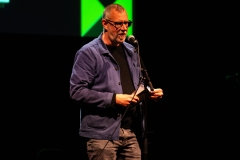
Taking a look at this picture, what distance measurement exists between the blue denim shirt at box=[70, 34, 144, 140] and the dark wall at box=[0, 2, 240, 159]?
155 centimetres

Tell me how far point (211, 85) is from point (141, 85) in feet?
7.52

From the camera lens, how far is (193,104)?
15.6 feet

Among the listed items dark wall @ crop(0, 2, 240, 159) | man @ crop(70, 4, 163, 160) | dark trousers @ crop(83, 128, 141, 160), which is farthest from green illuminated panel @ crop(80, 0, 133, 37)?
dark trousers @ crop(83, 128, 141, 160)

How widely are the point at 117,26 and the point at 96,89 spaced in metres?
0.42

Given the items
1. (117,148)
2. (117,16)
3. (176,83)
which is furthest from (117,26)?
(176,83)

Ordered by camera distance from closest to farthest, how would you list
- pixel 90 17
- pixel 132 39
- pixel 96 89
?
1. pixel 132 39
2. pixel 96 89
3. pixel 90 17

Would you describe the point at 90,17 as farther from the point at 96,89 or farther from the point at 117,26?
the point at 96,89

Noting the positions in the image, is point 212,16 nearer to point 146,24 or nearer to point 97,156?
point 146,24

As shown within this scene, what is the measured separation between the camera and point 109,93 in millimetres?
2549

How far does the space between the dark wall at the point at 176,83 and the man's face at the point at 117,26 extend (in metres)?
1.50

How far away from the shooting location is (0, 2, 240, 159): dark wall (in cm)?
416

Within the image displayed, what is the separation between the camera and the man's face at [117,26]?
2.69 metres

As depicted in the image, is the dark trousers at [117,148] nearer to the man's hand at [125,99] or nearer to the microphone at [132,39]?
the man's hand at [125,99]

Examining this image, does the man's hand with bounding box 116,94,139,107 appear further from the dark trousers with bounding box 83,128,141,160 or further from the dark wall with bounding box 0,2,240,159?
the dark wall with bounding box 0,2,240,159
